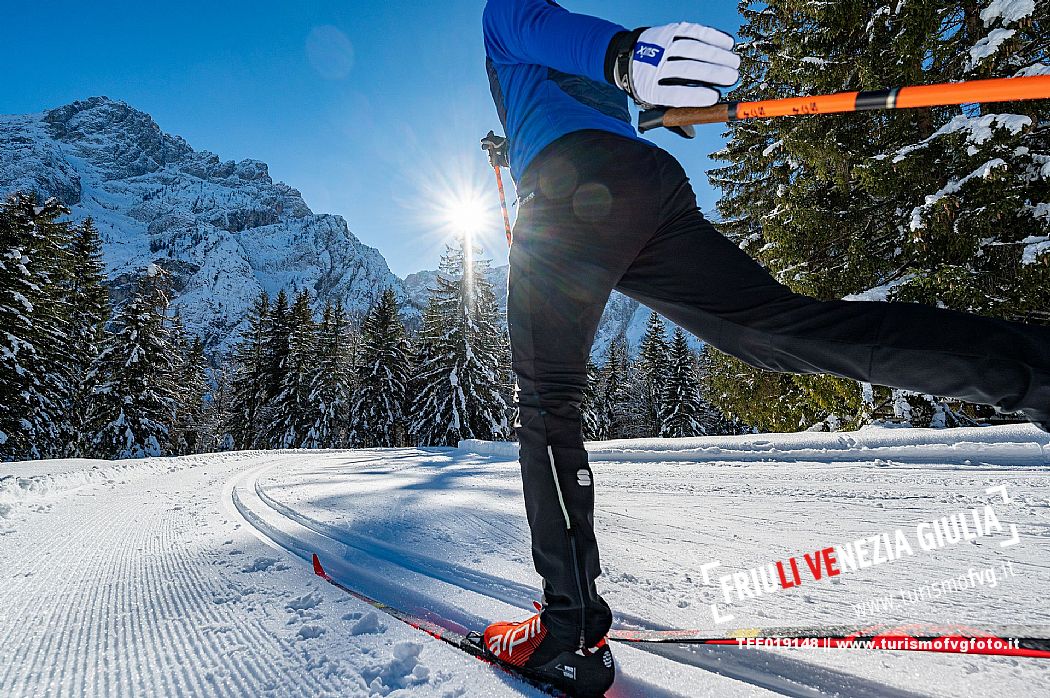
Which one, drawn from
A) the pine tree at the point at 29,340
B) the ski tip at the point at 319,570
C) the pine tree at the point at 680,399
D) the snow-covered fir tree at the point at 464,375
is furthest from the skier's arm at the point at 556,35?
the pine tree at the point at 680,399

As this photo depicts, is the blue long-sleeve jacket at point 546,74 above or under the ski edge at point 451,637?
above

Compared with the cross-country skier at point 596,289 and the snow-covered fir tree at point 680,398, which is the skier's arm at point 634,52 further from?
the snow-covered fir tree at point 680,398

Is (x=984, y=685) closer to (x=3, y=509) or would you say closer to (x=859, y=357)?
(x=859, y=357)

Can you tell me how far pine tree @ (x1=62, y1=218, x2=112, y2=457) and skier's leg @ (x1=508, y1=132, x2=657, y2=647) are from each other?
25.4m

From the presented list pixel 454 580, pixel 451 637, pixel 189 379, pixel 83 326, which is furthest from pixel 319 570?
pixel 189 379

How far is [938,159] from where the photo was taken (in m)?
6.15

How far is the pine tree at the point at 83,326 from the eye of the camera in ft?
69.2

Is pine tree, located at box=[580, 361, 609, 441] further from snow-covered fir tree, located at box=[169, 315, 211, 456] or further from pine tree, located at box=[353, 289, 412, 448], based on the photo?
snow-covered fir tree, located at box=[169, 315, 211, 456]

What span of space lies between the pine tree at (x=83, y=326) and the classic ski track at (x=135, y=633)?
23.7 m

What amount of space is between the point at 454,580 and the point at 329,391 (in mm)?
30014

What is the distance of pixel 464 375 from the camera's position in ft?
76.9

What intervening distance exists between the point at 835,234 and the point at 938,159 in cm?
191

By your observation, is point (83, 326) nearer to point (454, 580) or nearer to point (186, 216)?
point (454, 580)

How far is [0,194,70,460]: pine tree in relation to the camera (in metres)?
17.2
